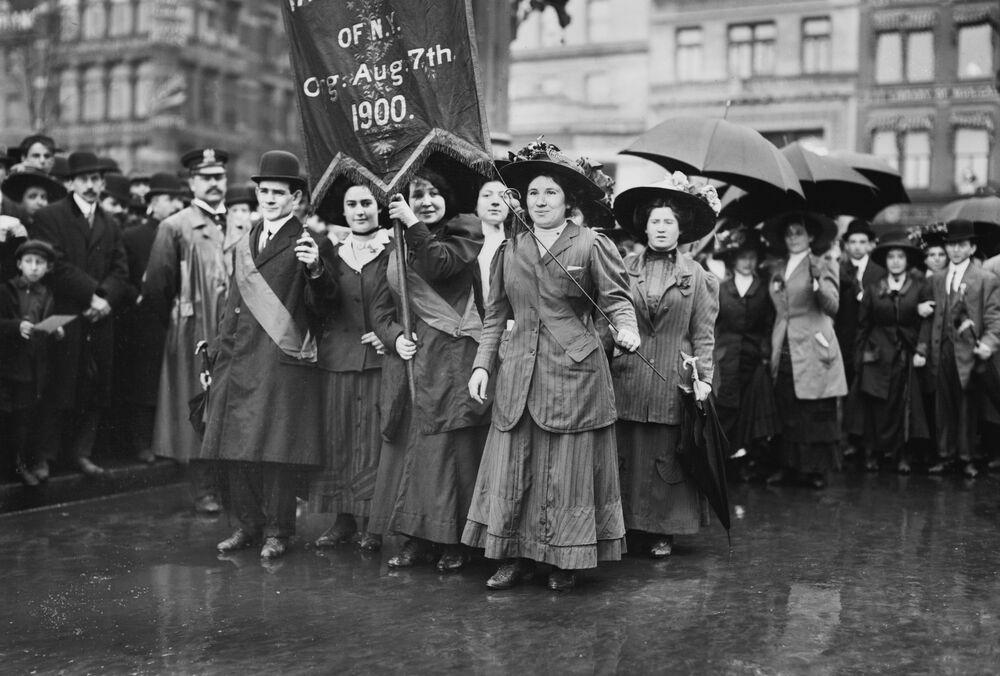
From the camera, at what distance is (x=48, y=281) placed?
8445 millimetres

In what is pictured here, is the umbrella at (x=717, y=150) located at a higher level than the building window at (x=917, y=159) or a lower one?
lower

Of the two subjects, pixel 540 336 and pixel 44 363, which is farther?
pixel 44 363

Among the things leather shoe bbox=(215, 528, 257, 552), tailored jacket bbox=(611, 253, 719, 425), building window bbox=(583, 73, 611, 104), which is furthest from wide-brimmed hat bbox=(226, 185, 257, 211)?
building window bbox=(583, 73, 611, 104)

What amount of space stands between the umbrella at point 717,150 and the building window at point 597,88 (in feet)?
111

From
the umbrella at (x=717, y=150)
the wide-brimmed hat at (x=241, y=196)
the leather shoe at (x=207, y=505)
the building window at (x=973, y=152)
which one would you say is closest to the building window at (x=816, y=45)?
the building window at (x=973, y=152)

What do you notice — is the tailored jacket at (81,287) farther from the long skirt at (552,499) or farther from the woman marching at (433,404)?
the long skirt at (552,499)

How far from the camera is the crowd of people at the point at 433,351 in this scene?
19.7 ft

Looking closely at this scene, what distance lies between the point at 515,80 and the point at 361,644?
4028cm

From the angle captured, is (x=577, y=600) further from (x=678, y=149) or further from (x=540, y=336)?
(x=678, y=149)

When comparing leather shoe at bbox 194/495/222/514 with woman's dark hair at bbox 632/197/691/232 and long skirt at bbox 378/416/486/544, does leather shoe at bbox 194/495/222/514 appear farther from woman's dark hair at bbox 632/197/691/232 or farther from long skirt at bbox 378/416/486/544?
woman's dark hair at bbox 632/197/691/232

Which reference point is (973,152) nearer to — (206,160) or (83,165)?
(206,160)

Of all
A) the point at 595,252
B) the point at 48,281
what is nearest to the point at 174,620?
the point at 595,252

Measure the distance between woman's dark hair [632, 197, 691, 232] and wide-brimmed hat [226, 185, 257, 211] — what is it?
2.97m

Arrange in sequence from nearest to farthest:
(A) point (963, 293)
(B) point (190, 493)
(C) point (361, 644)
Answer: (C) point (361, 644)
(B) point (190, 493)
(A) point (963, 293)
